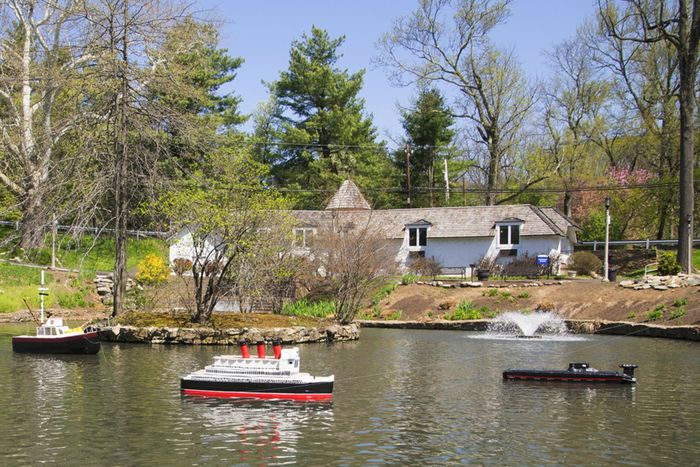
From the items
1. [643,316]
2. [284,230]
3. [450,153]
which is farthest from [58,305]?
[450,153]

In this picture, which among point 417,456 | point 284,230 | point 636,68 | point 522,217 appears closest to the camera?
point 417,456

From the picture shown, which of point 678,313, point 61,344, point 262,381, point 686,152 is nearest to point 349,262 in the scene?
point 61,344

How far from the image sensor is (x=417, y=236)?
59.6 m

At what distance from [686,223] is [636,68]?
25.4 m

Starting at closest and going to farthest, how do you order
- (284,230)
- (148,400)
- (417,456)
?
(417,456) → (148,400) → (284,230)

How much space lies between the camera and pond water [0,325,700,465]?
47.5ft

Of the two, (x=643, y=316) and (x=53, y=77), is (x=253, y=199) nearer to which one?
(x=53, y=77)

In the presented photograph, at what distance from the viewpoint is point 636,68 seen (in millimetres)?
65125

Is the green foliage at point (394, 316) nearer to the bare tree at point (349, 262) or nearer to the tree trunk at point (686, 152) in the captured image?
the bare tree at point (349, 262)

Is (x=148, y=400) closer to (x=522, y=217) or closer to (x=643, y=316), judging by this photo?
(x=643, y=316)

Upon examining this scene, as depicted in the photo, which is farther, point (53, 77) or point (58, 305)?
point (58, 305)

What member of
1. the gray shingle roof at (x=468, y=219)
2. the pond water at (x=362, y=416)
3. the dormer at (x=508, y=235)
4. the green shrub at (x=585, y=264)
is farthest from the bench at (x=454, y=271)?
the pond water at (x=362, y=416)

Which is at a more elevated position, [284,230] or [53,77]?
[53,77]

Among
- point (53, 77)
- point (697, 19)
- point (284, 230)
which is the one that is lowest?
point (284, 230)
